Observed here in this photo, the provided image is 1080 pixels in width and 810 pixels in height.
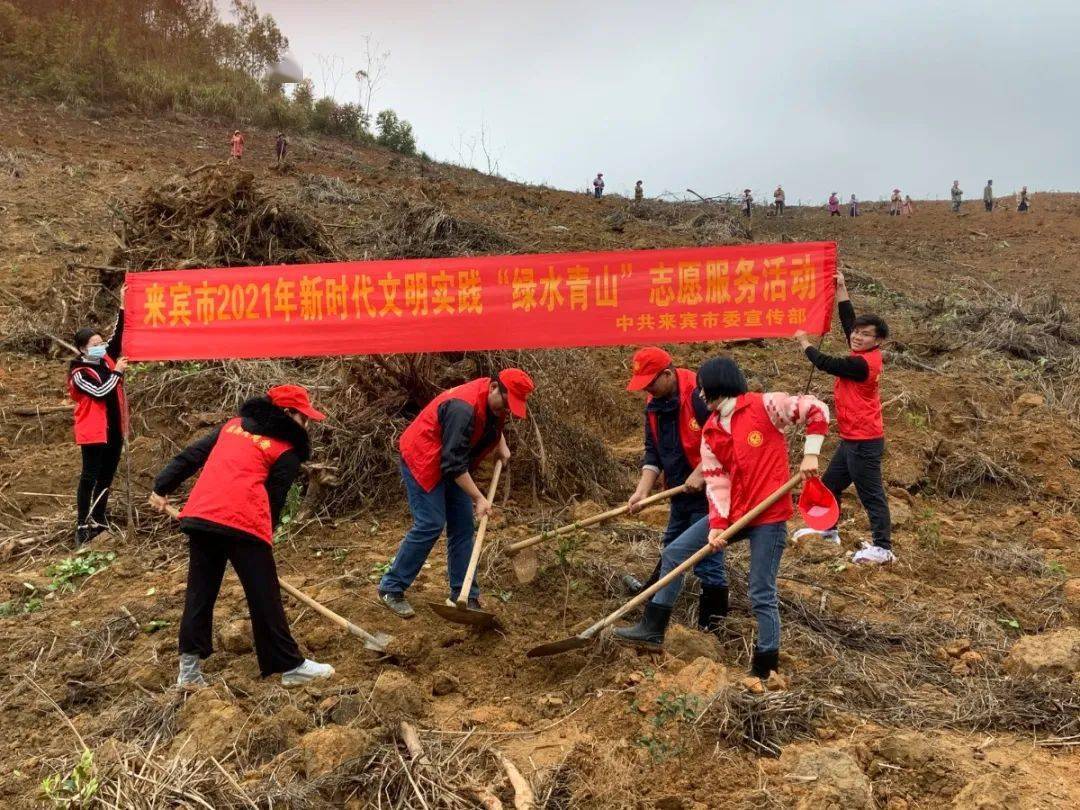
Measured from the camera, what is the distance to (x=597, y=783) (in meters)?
2.73

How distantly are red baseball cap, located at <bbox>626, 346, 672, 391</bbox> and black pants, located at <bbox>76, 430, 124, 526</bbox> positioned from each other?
12.2 feet

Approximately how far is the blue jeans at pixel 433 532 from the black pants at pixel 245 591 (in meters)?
0.82

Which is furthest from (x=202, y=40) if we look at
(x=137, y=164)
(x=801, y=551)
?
(x=801, y=551)

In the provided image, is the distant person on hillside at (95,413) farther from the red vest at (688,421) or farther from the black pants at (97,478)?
the red vest at (688,421)

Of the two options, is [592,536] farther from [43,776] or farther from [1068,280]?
[1068,280]

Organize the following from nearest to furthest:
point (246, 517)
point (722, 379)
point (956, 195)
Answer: point (246, 517), point (722, 379), point (956, 195)

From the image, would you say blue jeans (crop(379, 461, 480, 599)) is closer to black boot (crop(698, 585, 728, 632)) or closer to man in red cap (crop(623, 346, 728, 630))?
man in red cap (crop(623, 346, 728, 630))

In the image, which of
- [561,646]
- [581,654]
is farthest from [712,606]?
[561,646]

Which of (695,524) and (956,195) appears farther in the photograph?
(956,195)

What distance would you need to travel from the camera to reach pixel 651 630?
12.3 feet

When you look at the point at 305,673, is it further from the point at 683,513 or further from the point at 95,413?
the point at 95,413

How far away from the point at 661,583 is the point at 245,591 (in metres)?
1.85

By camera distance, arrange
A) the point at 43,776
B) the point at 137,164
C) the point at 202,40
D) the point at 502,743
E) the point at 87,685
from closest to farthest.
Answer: the point at 43,776
the point at 502,743
the point at 87,685
the point at 137,164
the point at 202,40

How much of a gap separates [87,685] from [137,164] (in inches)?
497
